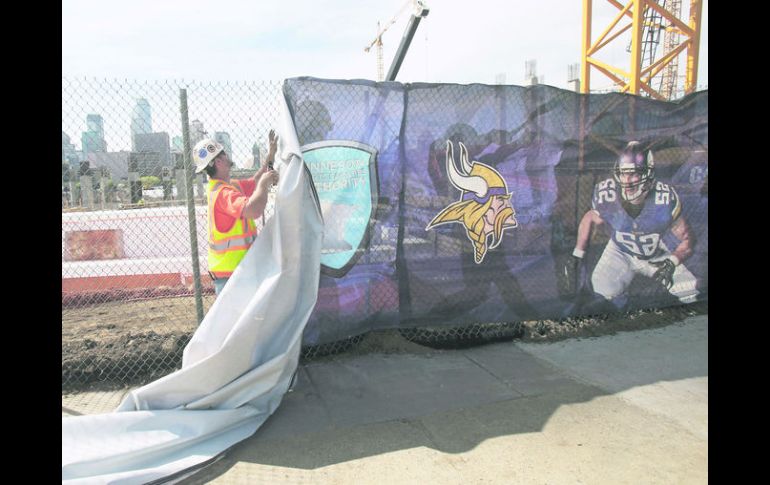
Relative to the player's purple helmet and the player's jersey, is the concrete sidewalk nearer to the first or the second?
the player's jersey

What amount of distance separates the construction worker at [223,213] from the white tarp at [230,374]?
0.21 m

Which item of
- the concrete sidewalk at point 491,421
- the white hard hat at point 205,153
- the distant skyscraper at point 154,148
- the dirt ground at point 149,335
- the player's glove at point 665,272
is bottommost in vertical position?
the concrete sidewalk at point 491,421

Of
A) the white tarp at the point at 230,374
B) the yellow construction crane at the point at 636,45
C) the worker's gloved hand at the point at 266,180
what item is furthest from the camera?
the yellow construction crane at the point at 636,45

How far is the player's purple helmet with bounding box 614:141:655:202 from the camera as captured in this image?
5.10m

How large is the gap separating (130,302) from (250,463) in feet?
13.0

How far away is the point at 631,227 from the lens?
17.0 feet

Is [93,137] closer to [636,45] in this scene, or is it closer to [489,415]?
[489,415]

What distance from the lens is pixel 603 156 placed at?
502 centimetres

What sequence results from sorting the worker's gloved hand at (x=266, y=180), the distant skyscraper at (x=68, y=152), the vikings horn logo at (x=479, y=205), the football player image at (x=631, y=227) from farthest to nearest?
the football player image at (x=631, y=227), the vikings horn logo at (x=479, y=205), the distant skyscraper at (x=68, y=152), the worker's gloved hand at (x=266, y=180)

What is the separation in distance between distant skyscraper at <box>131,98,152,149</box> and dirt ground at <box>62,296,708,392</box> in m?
1.76

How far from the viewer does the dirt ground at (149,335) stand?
395 centimetres

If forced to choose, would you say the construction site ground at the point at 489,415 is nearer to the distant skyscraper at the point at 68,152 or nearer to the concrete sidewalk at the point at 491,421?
the concrete sidewalk at the point at 491,421

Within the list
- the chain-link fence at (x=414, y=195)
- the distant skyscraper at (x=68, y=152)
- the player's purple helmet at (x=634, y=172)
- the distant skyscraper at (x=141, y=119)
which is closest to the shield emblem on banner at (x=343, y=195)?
the chain-link fence at (x=414, y=195)
